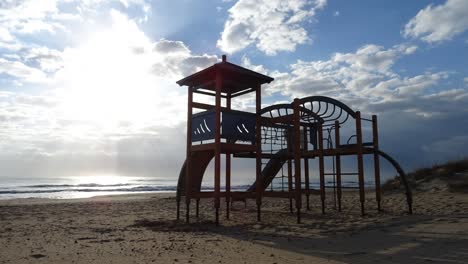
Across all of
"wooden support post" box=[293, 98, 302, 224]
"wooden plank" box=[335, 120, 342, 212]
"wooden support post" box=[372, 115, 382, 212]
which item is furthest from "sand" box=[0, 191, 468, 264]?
"wooden plank" box=[335, 120, 342, 212]

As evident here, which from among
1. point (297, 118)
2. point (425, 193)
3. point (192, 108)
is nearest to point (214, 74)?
point (192, 108)

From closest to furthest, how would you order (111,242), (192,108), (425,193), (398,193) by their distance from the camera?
1. (111,242)
2. (192,108)
3. (425,193)
4. (398,193)

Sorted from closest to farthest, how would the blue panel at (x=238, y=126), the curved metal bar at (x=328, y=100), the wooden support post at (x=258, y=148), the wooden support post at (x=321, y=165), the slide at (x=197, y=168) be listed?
the blue panel at (x=238, y=126) → the wooden support post at (x=258, y=148) → the curved metal bar at (x=328, y=100) → the slide at (x=197, y=168) → the wooden support post at (x=321, y=165)

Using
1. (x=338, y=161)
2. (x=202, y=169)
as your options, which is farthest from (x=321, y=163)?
(x=202, y=169)

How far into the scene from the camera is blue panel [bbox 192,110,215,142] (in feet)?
39.3

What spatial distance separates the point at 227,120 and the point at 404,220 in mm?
6271

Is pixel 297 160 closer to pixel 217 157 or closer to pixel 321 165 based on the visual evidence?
pixel 217 157

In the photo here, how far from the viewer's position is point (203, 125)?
12383 mm

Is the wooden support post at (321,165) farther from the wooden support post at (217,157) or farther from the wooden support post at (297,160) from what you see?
the wooden support post at (217,157)

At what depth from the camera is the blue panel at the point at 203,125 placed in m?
12.0

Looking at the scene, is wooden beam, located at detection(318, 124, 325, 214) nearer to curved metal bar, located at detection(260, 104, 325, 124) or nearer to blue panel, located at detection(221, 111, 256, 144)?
curved metal bar, located at detection(260, 104, 325, 124)

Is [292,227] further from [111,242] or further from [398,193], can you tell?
[398,193]

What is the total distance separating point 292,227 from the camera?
10516 millimetres

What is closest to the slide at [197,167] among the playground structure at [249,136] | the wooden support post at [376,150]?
the playground structure at [249,136]
